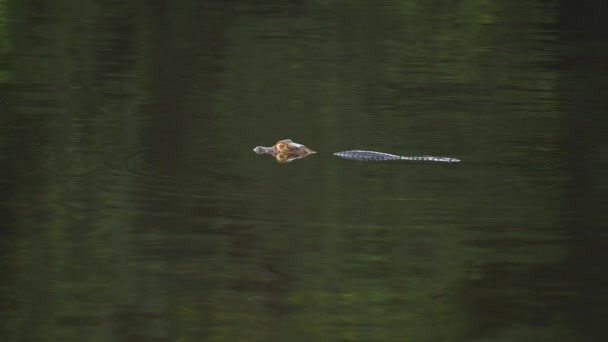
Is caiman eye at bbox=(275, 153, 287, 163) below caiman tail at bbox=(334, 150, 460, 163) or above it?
below

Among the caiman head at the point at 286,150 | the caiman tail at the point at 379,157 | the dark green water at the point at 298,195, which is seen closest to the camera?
the dark green water at the point at 298,195

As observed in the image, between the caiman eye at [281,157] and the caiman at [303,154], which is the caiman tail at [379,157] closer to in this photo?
the caiman at [303,154]

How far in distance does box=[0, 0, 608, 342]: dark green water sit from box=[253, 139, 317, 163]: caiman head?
0.74 feet

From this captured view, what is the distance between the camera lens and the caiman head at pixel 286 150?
596 inches

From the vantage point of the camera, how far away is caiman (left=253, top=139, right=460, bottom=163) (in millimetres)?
14812

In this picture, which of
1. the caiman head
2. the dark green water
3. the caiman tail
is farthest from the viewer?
the caiman head

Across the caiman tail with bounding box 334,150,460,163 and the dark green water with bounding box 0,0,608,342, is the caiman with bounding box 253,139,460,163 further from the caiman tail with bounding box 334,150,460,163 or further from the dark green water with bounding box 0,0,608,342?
the dark green water with bounding box 0,0,608,342

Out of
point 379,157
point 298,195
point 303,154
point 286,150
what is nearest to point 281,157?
point 286,150

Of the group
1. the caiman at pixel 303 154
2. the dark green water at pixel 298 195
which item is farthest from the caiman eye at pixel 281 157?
the dark green water at pixel 298 195

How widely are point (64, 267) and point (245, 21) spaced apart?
17.0m

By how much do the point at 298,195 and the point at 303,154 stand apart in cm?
216

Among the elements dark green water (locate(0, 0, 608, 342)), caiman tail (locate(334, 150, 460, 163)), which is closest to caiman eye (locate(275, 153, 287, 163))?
dark green water (locate(0, 0, 608, 342))

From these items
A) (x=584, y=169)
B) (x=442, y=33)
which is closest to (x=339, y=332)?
(x=584, y=169)

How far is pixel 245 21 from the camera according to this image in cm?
2773
